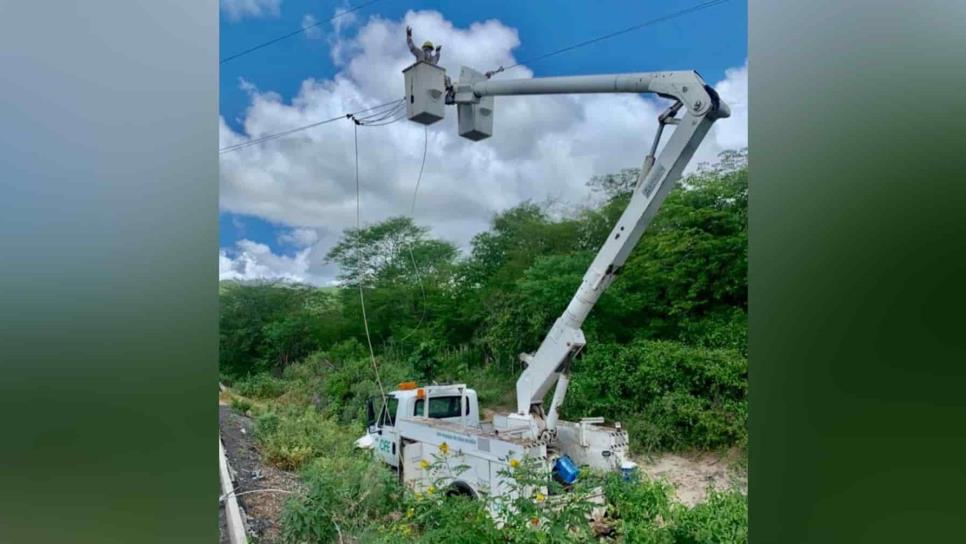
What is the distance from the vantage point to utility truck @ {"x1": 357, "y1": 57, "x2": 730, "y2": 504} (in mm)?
2475

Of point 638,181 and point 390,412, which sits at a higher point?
point 638,181

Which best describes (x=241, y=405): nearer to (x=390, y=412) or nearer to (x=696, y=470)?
(x=390, y=412)

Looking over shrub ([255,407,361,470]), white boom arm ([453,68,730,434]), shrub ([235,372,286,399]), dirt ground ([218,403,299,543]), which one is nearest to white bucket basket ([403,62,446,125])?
white boom arm ([453,68,730,434])

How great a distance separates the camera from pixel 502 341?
15.9 ft

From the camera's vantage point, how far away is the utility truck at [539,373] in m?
2.47

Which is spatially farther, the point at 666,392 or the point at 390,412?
the point at 666,392

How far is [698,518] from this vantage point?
191cm

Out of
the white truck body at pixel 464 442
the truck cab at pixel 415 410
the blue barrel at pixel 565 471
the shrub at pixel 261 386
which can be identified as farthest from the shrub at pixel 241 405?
the blue barrel at pixel 565 471
